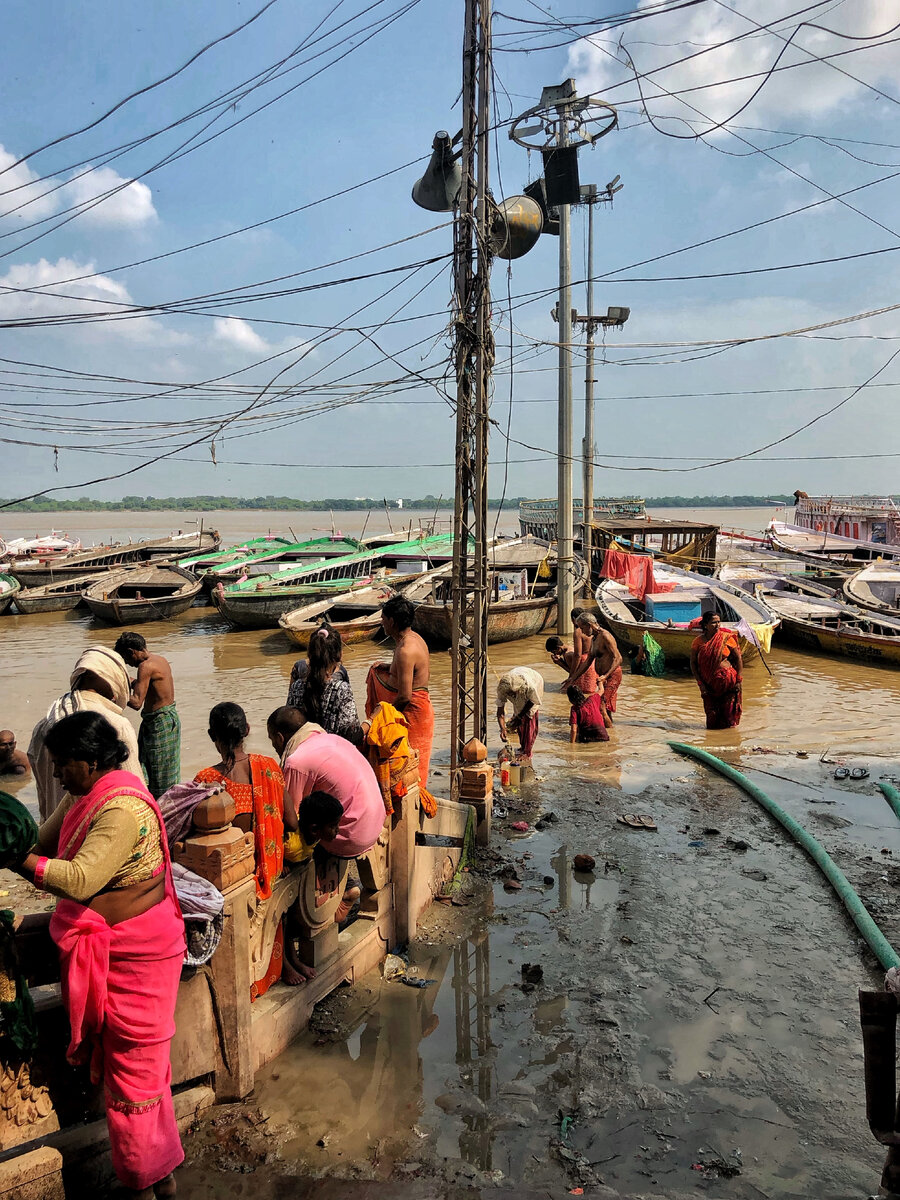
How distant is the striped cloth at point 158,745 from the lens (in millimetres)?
5965

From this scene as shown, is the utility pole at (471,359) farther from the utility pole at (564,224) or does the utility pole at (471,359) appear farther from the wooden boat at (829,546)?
the wooden boat at (829,546)

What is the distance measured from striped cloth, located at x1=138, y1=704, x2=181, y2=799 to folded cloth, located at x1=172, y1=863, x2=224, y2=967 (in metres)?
3.19

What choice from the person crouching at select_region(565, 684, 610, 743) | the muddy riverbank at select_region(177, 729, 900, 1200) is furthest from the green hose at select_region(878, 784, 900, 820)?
the person crouching at select_region(565, 684, 610, 743)

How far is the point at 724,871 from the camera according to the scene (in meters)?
5.96

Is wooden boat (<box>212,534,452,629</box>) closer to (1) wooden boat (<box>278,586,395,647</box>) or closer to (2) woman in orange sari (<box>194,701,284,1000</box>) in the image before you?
(1) wooden boat (<box>278,586,395,647</box>)

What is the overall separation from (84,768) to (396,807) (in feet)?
8.17

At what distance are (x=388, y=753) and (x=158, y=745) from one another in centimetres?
222

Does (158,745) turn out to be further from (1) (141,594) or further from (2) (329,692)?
(1) (141,594)

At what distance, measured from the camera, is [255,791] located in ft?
11.4

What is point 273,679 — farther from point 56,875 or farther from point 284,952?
point 56,875

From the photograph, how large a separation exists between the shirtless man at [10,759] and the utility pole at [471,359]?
4.84 metres

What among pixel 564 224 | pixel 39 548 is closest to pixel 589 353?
pixel 564 224

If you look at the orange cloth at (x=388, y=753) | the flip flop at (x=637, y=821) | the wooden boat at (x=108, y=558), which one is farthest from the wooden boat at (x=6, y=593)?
the orange cloth at (x=388, y=753)

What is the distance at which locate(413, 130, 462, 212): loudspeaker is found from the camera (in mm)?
6891
